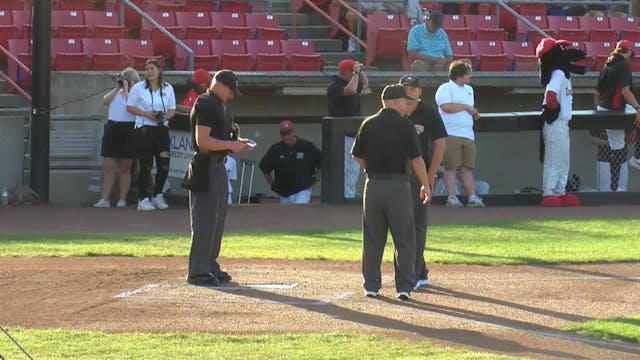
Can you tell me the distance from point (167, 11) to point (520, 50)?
6.08 metres

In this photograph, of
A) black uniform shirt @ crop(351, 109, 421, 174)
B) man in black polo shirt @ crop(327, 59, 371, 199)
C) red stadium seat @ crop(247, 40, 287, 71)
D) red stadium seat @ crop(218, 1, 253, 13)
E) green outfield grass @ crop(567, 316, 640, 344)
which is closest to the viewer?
green outfield grass @ crop(567, 316, 640, 344)

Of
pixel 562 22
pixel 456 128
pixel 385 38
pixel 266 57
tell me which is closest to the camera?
pixel 456 128

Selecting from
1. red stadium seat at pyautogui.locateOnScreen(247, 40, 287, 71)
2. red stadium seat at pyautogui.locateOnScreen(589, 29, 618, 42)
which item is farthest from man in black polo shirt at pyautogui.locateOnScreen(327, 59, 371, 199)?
red stadium seat at pyautogui.locateOnScreen(589, 29, 618, 42)

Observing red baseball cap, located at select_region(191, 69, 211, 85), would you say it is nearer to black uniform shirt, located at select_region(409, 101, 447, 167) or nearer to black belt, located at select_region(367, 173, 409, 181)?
black uniform shirt, located at select_region(409, 101, 447, 167)

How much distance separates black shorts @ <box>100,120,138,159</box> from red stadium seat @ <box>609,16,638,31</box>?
10487 millimetres

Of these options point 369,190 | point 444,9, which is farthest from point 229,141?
point 444,9

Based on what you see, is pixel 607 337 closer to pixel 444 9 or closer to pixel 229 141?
pixel 229 141

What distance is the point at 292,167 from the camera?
1811 cm

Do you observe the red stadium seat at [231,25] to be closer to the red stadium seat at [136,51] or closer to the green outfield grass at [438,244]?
the red stadium seat at [136,51]

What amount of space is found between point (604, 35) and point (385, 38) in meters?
4.60

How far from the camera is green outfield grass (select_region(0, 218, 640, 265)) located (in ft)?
42.3

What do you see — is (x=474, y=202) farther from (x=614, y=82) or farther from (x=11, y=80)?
(x=11, y=80)

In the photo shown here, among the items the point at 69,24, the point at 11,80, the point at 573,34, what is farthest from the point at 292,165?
the point at 573,34

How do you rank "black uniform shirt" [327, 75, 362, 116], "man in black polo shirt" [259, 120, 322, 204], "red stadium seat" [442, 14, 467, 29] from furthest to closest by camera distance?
"red stadium seat" [442, 14, 467, 29] → "man in black polo shirt" [259, 120, 322, 204] → "black uniform shirt" [327, 75, 362, 116]
